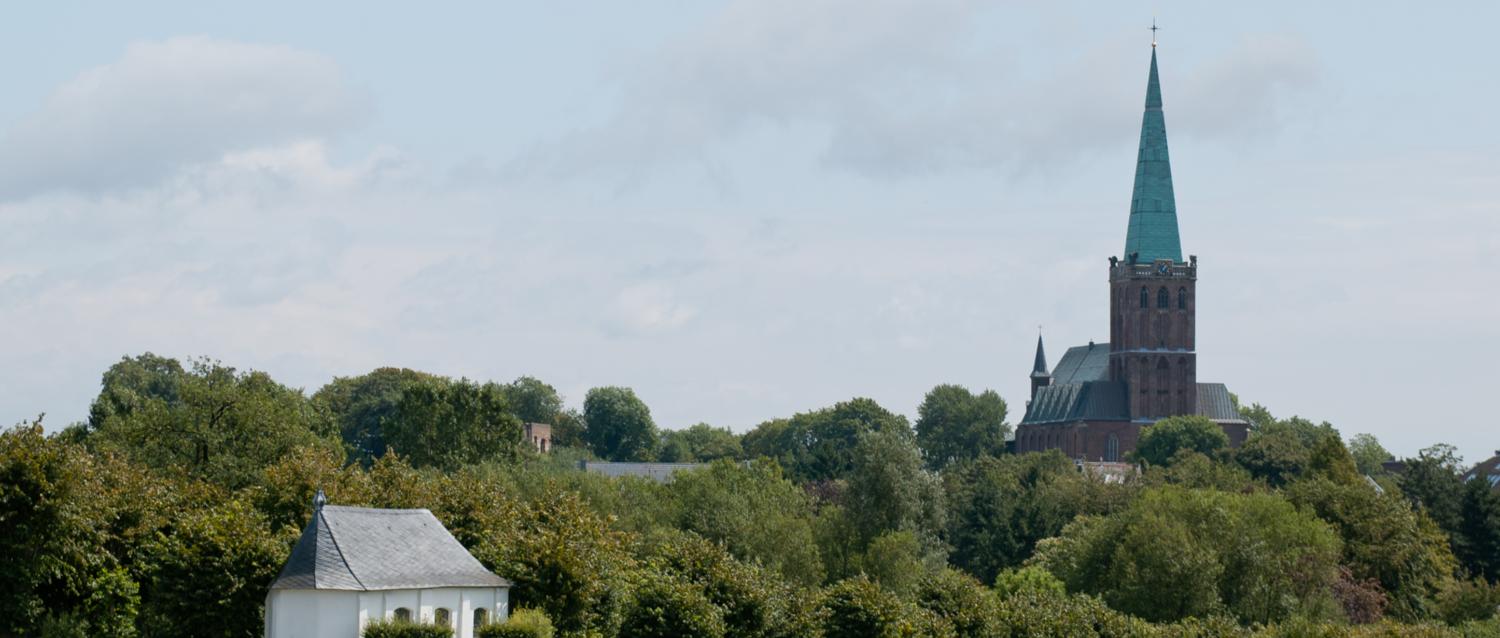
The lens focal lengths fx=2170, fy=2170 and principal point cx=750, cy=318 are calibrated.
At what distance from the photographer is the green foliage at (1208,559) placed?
3337 inches

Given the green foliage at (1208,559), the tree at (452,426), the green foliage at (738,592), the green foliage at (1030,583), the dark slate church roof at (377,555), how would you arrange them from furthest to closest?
1. the tree at (452,426)
2. the green foliage at (1030,583)
3. the green foliage at (1208,559)
4. the green foliage at (738,592)
5. the dark slate church roof at (377,555)

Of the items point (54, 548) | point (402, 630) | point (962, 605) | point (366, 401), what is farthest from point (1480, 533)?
point (366, 401)

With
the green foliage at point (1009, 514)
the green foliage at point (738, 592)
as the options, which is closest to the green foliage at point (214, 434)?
the green foliage at point (738, 592)

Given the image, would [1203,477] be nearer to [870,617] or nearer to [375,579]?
[870,617]

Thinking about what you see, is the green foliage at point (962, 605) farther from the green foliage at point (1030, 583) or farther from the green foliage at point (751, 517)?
the green foliage at point (751, 517)

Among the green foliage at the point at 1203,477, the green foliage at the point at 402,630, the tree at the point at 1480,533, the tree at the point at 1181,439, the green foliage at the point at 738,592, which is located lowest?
the green foliage at the point at 402,630

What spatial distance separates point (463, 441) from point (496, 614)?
156 ft

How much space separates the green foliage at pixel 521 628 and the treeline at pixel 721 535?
286cm

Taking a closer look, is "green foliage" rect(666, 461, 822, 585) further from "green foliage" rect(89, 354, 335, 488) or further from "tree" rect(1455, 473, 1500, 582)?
"tree" rect(1455, 473, 1500, 582)

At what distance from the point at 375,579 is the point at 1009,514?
6080 centimetres

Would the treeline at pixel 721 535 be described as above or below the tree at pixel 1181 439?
below

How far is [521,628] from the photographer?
60844 millimetres

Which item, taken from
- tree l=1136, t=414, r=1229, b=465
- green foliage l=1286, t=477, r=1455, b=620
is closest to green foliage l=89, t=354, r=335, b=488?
green foliage l=1286, t=477, r=1455, b=620

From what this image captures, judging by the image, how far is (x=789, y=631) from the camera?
7012 centimetres
